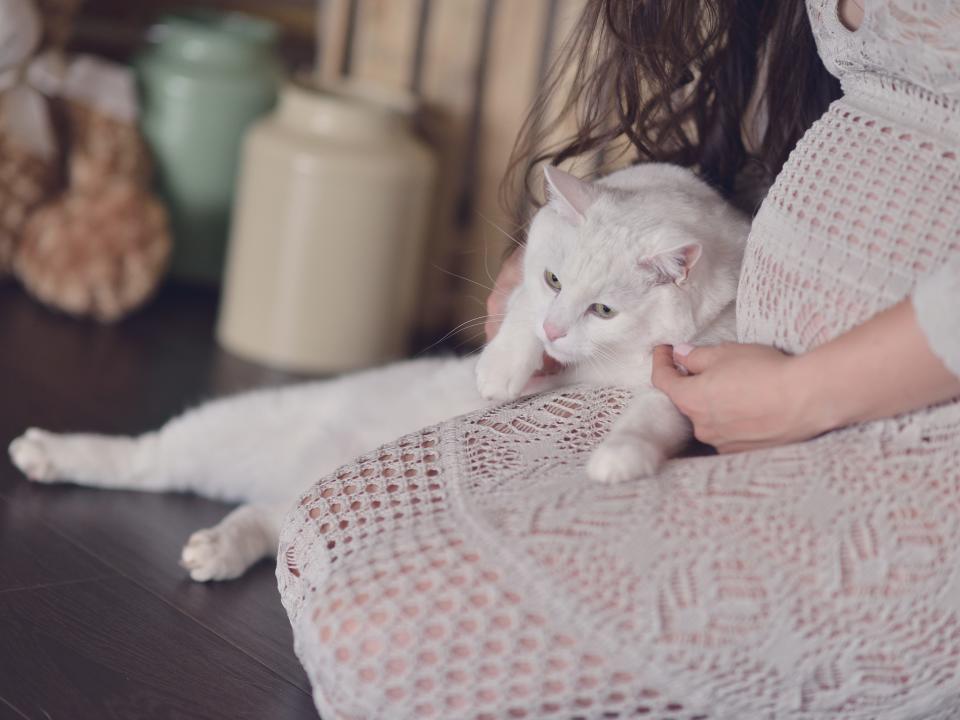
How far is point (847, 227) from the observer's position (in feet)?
3.35

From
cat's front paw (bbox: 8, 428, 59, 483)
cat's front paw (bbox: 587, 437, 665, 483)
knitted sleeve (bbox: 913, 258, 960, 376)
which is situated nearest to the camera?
knitted sleeve (bbox: 913, 258, 960, 376)

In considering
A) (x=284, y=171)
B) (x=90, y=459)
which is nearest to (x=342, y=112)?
(x=284, y=171)

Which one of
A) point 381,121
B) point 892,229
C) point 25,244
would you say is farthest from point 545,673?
point 25,244

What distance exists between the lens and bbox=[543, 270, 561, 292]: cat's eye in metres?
1.22

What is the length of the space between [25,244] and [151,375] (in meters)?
0.49

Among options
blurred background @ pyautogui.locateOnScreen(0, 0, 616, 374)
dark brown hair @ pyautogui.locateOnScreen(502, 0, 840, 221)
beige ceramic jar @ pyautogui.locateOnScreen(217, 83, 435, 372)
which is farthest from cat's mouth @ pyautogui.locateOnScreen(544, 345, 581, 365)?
beige ceramic jar @ pyautogui.locateOnScreen(217, 83, 435, 372)

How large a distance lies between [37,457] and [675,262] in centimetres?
87

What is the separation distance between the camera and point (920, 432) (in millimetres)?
983

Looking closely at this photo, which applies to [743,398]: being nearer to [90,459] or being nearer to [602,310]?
[602,310]

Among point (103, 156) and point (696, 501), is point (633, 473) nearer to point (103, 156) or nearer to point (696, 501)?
point (696, 501)

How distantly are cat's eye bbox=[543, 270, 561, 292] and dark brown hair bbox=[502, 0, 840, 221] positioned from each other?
0.54 feet

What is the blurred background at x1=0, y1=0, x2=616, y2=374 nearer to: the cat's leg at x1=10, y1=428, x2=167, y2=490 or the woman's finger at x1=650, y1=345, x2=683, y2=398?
the cat's leg at x1=10, y1=428, x2=167, y2=490

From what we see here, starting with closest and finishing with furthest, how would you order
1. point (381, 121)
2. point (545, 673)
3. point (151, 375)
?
point (545, 673) → point (151, 375) → point (381, 121)

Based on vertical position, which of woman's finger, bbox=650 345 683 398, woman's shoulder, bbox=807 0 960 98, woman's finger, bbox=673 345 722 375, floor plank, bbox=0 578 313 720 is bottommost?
floor plank, bbox=0 578 313 720
